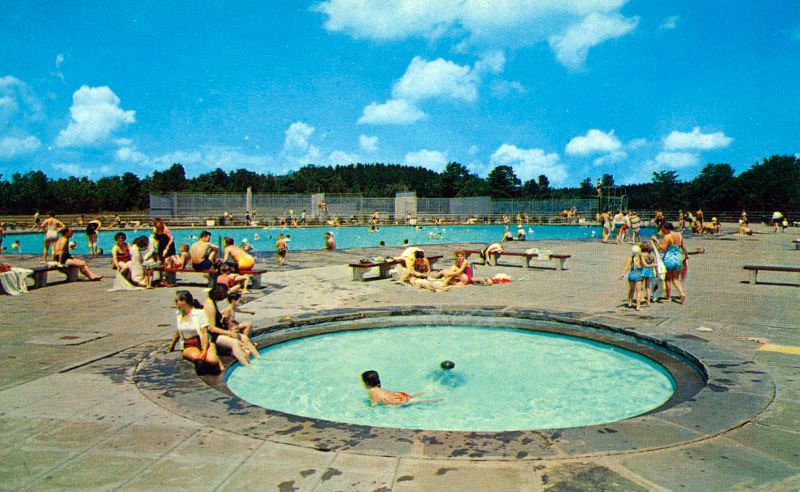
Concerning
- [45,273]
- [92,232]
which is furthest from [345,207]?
[45,273]

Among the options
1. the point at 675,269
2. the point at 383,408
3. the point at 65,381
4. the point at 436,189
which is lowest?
the point at 383,408

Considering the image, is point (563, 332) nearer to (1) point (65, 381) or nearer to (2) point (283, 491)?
(2) point (283, 491)

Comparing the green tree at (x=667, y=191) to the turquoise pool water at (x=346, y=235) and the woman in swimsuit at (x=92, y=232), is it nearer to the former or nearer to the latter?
the turquoise pool water at (x=346, y=235)

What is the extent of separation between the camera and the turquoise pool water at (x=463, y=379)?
16.9 ft

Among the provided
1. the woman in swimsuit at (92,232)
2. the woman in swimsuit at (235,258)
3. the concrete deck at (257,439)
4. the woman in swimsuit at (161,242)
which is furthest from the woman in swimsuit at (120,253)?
the woman in swimsuit at (92,232)

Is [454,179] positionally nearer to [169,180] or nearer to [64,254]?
[169,180]

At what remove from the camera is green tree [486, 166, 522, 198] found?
76.2 meters

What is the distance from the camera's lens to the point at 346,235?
40.4 metres

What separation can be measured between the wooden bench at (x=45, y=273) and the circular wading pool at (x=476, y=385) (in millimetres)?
7236

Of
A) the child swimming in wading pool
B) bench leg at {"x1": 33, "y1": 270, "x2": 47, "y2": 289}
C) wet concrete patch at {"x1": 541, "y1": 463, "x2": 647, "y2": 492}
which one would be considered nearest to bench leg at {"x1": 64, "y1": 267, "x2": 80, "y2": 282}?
bench leg at {"x1": 33, "y1": 270, "x2": 47, "y2": 289}

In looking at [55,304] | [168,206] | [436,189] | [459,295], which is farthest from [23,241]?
[436,189]

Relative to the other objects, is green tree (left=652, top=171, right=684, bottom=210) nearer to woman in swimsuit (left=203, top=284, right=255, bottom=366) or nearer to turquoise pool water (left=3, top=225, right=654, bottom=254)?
turquoise pool water (left=3, top=225, right=654, bottom=254)

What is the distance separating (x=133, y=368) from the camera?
549 cm

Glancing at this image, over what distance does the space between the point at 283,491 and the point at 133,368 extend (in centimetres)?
332
